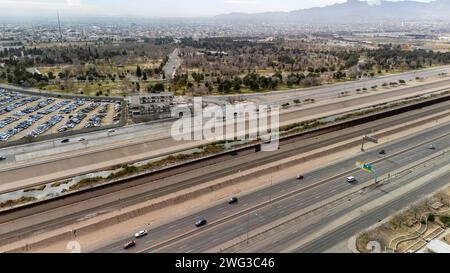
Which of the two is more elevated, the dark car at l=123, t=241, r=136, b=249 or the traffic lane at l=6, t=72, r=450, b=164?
the traffic lane at l=6, t=72, r=450, b=164

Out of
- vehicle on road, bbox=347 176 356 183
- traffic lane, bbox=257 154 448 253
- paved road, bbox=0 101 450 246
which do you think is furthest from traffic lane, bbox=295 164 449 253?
paved road, bbox=0 101 450 246

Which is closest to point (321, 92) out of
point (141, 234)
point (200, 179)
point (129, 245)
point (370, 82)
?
point (370, 82)

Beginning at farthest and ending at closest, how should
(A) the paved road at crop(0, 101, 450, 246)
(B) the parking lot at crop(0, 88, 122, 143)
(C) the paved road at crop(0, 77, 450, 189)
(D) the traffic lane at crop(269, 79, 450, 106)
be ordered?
(D) the traffic lane at crop(269, 79, 450, 106)
(B) the parking lot at crop(0, 88, 122, 143)
(C) the paved road at crop(0, 77, 450, 189)
(A) the paved road at crop(0, 101, 450, 246)

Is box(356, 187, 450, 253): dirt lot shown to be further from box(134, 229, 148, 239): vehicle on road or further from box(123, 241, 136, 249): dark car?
box(123, 241, 136, 249): dark car

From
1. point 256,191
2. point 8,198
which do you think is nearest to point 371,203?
point 256,191

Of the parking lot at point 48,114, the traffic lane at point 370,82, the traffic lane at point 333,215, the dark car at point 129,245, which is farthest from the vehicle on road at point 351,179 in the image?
the traffic lane at point 370,82

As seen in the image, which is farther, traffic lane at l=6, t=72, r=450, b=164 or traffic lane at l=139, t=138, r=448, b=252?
traffic lane at l=6, t=72, r=450, b=164

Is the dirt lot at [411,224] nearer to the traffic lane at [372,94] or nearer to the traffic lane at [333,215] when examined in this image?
the traffic lane at [333,215]
